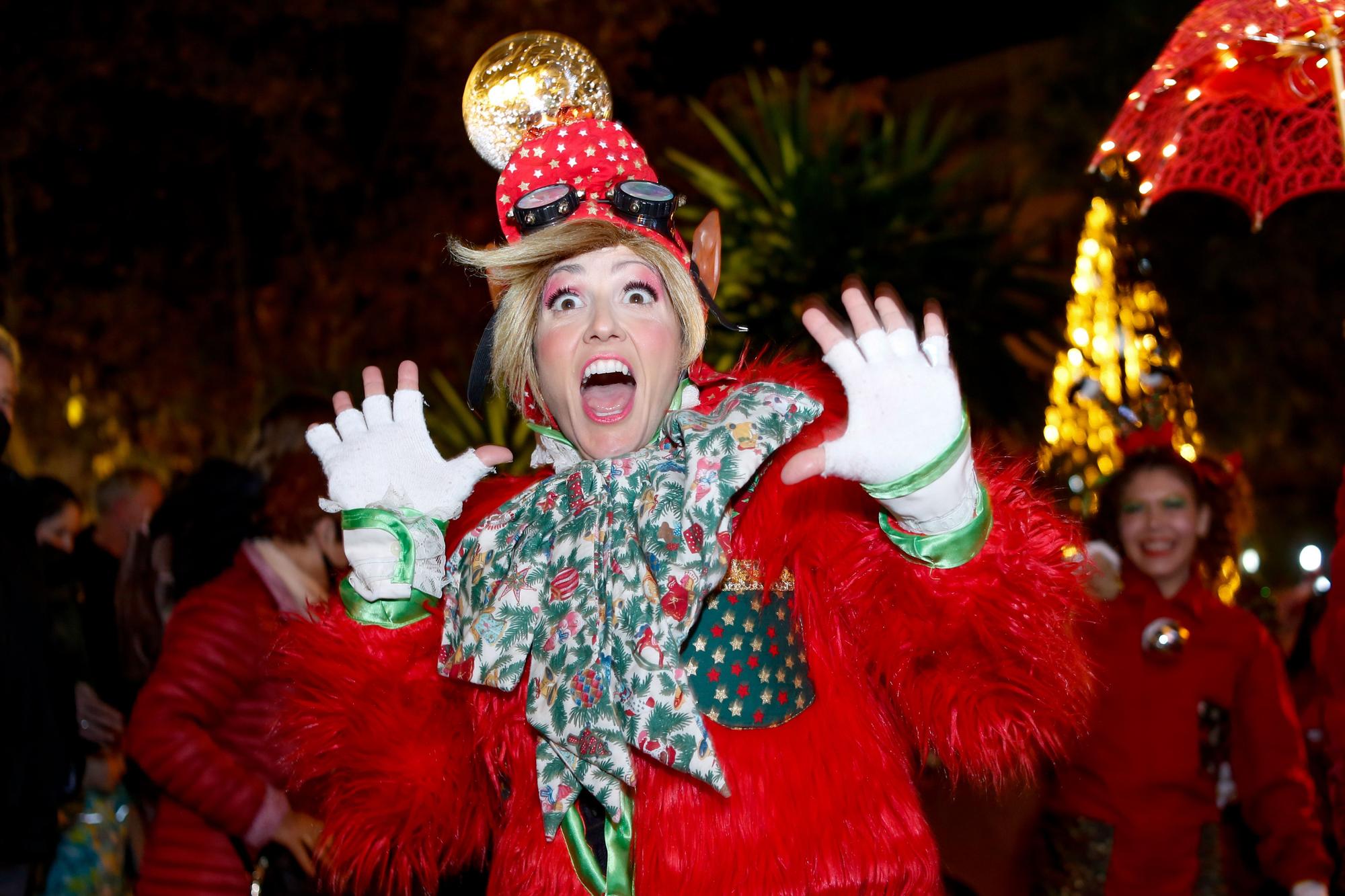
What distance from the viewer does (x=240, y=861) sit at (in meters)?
3.41

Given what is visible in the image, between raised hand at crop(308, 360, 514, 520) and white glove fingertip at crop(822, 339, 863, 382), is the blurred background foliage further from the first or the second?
white glove fingertip at crop(822, 339, 863, 382)

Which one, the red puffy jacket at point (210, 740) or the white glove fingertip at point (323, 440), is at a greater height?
the white glove fingertip at point (323, 440)

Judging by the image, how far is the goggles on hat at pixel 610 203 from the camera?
98.9 inches

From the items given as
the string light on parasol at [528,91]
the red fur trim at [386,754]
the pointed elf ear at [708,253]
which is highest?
the string light on parasol at [528,91]

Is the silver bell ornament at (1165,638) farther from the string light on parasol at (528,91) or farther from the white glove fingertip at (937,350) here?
the string light on parasol at (528,91)

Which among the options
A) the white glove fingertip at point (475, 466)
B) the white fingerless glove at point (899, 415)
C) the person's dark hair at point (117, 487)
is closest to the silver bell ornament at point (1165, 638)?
the white fingerless glove at point (899, 415)

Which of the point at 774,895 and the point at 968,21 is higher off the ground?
the point at 968,21

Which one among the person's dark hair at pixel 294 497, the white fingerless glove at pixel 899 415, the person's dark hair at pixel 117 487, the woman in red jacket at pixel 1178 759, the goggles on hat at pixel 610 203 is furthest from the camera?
the person's dark hair at pixel 117 487

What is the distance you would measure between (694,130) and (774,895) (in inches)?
343

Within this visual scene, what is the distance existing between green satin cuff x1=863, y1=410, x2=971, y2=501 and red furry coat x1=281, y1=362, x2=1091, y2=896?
194mm

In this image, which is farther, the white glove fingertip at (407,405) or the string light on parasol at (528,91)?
the string light on parasol at (528,91)

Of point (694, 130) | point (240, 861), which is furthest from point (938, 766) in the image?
point (694, 130)

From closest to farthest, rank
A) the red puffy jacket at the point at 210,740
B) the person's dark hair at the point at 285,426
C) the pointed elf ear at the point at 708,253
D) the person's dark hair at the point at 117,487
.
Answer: the pointed elf ear at the point at 708,253 < the red puffy jacket at the point at 210,740 < the person's dark hair at the point at 285,426 < the person's dark hair at the point at 117,487

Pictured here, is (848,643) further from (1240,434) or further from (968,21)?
(968,21)
